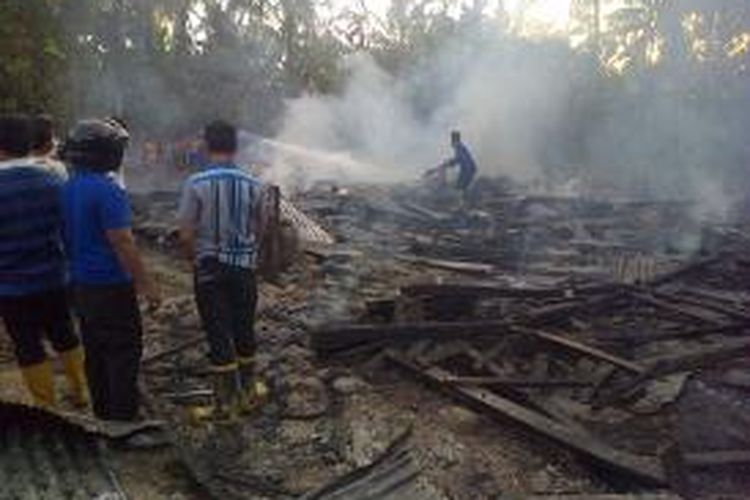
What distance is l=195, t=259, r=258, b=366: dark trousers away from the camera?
713 cm

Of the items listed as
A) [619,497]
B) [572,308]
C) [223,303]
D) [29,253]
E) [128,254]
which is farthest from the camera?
[572,308]

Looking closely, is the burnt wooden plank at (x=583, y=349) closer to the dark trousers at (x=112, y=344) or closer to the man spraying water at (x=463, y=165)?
the dark trousers at (x=112, y=344)

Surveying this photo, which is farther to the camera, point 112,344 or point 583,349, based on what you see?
point 583,349

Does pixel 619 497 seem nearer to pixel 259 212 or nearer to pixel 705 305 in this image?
pixel 259 212

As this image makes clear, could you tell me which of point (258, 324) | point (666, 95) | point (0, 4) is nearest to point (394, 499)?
point (258, 324)

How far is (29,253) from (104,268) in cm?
60

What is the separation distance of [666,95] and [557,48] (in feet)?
15.2

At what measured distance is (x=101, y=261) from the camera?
21.0 ft

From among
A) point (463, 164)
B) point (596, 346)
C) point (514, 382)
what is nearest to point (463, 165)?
point (463, 164)

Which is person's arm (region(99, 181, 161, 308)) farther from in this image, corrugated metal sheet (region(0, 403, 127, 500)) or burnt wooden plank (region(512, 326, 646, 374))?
burnt wooden plank (region(512, 326, 646, 374))

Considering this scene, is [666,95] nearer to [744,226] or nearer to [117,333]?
[744,226]

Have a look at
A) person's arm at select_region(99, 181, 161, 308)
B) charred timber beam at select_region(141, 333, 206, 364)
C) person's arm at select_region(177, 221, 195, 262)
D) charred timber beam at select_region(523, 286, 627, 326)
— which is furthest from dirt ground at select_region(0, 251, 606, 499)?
charred timber beam at select_region(523, 286, 627, 326)

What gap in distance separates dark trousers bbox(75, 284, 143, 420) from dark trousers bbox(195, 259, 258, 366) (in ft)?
2.08

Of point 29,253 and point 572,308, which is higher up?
point 29,253
